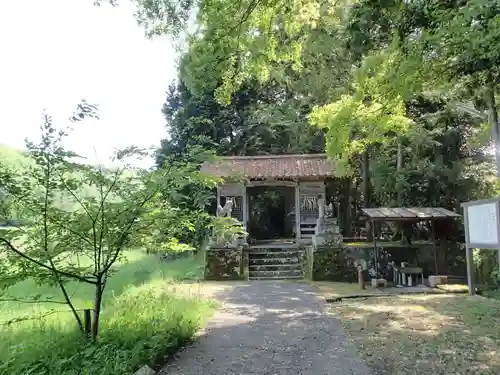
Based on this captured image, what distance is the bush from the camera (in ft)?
13.0

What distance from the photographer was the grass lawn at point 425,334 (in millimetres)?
4352

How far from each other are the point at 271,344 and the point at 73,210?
2748mm

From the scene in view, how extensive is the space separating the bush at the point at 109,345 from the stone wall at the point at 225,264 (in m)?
6.84

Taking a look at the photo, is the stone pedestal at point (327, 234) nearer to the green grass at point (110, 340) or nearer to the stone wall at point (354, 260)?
the stone wall at point (354, 260)

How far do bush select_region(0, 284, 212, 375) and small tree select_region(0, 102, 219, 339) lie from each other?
313mm

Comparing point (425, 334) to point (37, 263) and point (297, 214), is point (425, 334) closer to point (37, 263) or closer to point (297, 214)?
point (37, 263)

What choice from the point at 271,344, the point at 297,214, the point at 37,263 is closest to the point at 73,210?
the point at 37,263

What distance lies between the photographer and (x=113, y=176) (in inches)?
176

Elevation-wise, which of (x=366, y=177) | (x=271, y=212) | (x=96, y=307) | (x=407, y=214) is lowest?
(x=96, y=307)

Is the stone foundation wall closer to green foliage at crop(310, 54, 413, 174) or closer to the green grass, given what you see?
green foliage at crop(310, 54, 413, 174)

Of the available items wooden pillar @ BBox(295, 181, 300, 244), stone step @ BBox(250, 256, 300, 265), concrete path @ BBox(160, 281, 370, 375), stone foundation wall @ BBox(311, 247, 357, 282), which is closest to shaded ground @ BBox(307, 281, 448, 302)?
stone foundation wall @ BBox(311, 247, 357, 282)

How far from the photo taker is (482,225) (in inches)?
329

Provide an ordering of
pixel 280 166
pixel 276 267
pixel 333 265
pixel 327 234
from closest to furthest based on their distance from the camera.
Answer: pixel 333 265 → pixel 327 234 → pixel 276 267 → pixel 280 166

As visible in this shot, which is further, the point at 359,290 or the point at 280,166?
the point at 280,166
